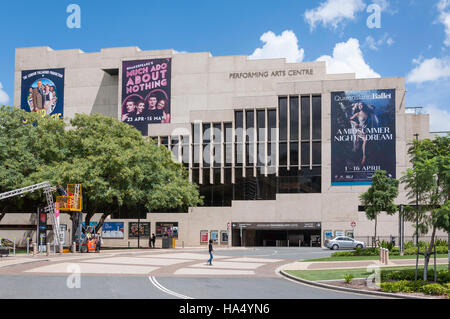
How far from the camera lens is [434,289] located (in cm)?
1783

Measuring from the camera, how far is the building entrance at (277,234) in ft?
202

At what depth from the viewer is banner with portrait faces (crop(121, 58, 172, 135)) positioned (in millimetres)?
68812

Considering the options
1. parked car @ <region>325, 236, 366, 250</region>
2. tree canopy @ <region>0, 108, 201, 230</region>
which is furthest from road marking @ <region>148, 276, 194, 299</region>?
parked car @ <region>325, 236, 366, 250</region>

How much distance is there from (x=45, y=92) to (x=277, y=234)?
38815 millimetres

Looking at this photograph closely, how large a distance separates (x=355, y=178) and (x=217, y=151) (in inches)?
667

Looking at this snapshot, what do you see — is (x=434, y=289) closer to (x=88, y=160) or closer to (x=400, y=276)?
(x=400, y=276)

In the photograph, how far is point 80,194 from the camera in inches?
1742

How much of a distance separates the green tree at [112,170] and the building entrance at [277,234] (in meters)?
11.3

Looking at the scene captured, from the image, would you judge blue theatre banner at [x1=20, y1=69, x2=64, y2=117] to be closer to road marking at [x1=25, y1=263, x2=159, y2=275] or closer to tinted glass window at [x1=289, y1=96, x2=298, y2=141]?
tinted glass window at [x1=289, y1=96, x2=298, y2=141]

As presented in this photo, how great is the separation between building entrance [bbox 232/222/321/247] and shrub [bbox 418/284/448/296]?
43008mm

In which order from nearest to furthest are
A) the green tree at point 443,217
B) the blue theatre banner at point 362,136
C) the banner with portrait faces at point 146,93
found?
the green tree at point 443,217 < the blue theatre banner at point 362,136 < the banner with portrait faces at point 146,93

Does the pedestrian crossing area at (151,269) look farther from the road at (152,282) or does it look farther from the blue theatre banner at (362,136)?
the blue theatre banner at (362,136)

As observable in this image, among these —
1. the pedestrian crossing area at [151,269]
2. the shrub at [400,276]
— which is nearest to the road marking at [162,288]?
the pedestrian crossing area at [151,269]
